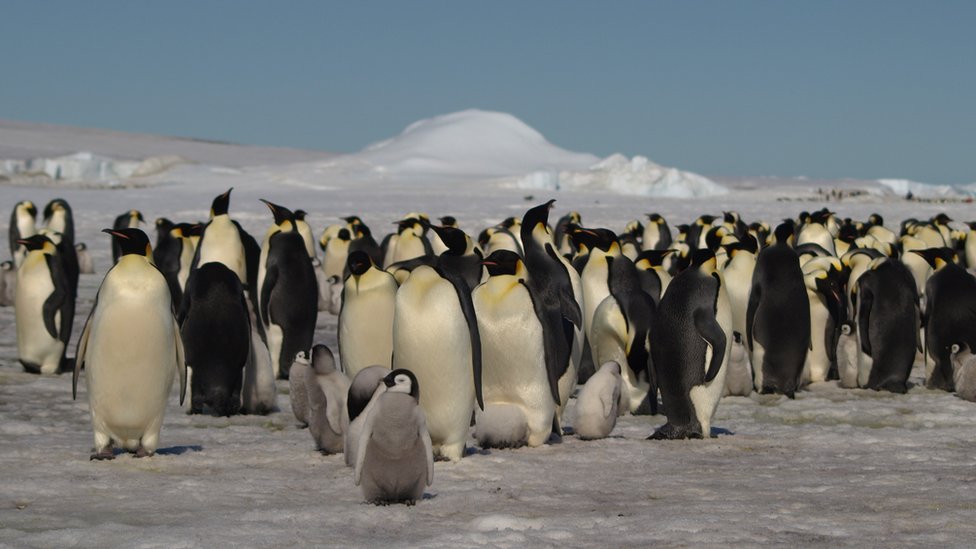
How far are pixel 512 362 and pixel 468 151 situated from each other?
72.4 m

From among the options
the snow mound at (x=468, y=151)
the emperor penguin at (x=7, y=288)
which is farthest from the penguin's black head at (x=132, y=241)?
the snow mound at (x=468, y=151)

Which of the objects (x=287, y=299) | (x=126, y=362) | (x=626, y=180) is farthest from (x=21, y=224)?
(x=626, y=180)

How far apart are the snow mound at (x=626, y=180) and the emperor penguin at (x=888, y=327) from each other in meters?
Result: 41.1

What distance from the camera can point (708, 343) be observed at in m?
6.66

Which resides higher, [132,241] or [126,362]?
[132,241]

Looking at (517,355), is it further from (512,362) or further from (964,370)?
(964,370)

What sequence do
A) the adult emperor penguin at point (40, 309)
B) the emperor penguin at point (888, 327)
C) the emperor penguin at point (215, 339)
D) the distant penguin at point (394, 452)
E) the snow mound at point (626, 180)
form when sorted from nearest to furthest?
the distant penguin at point (394, 452) < the emperor penguin at point (215, 339) < the emperor penguin at point (888, 327) < the adult emperor penguin at point (40, 309) < the snow mound at point (626, 180)

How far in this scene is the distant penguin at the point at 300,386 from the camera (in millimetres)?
6305

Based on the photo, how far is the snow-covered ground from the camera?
4156 millimetres

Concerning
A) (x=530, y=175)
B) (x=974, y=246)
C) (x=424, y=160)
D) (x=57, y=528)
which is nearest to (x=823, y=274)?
(x=57, y=528)

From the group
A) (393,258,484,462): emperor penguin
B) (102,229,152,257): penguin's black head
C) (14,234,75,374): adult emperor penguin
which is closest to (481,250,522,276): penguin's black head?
(393,258,484,462): emperor penguin

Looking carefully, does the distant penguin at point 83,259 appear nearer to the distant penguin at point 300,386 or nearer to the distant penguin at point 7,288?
the distant penguin at point 7,288

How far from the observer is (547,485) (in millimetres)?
5199

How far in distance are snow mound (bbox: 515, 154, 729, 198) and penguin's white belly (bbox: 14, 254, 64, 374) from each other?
40.9 m
